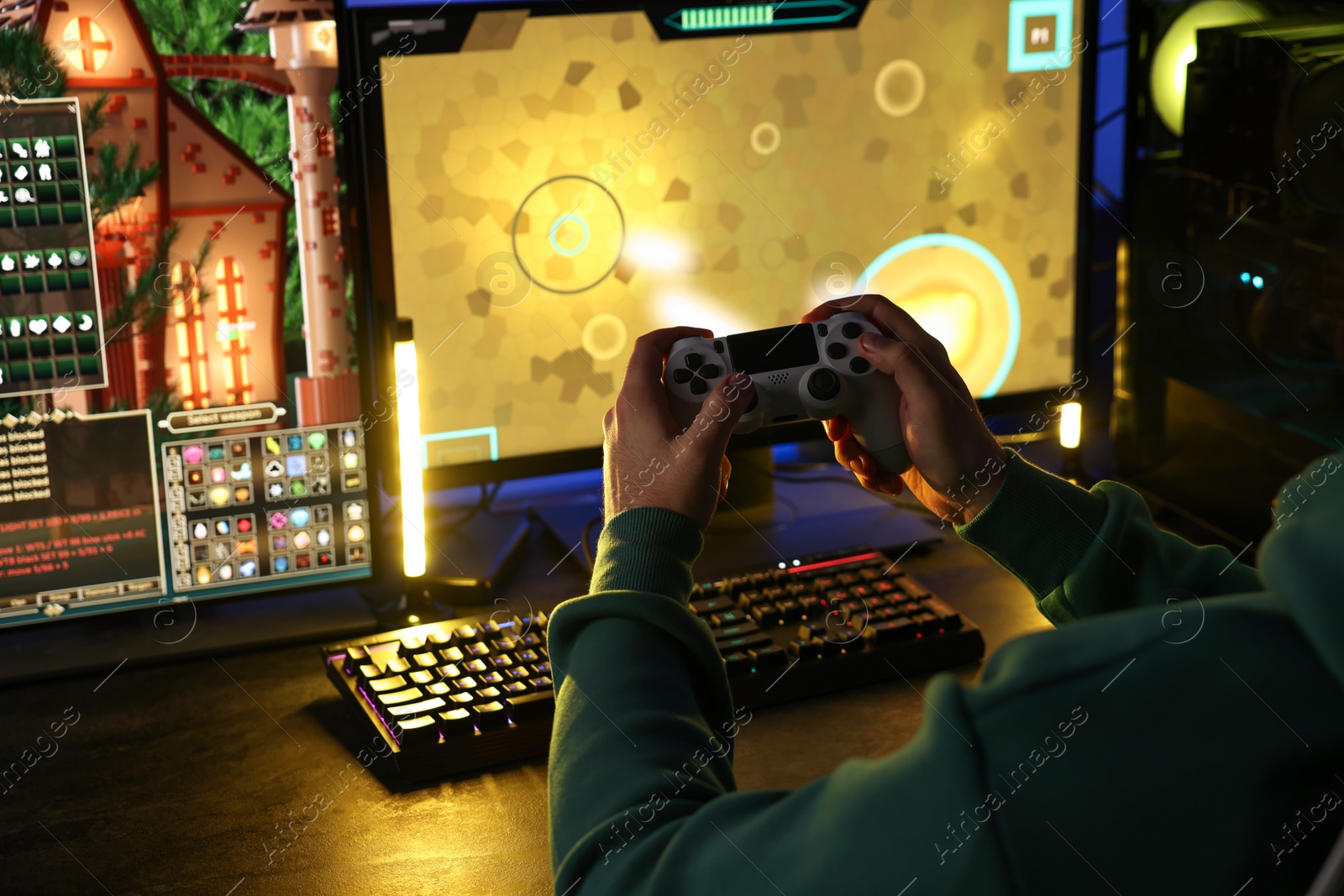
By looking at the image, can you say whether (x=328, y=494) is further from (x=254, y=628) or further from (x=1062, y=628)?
(x=1062, y=628)

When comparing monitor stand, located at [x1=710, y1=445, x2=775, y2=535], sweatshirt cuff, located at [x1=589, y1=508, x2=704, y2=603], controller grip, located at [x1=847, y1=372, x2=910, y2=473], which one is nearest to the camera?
sweatshirt cuff, located at [x1=589, y1=508, x2=704, y2=603]

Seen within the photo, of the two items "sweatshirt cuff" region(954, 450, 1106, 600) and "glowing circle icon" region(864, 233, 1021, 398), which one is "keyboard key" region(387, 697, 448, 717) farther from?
"glowing circle icon" region(864, 233, 1021, 398)

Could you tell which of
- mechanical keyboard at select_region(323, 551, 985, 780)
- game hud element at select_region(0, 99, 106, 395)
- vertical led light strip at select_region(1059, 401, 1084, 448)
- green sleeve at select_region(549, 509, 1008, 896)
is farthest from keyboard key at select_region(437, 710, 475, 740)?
vertical led light strip at select_region(1059, 401, 1084, 448)

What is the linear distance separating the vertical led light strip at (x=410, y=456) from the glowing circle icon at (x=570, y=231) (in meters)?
0.15

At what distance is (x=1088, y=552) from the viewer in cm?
67

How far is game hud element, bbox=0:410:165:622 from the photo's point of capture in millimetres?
926

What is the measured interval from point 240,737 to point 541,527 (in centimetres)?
39

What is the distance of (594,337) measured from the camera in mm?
1078

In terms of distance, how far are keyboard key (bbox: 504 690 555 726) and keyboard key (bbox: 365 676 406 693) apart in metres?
0.08

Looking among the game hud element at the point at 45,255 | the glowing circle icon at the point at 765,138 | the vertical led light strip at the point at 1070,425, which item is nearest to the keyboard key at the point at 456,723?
the game hud element at the point at 45,255

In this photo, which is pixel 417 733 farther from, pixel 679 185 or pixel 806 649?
pixel 679 185

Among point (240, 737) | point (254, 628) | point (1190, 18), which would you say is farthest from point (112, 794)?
point (1190, 18)

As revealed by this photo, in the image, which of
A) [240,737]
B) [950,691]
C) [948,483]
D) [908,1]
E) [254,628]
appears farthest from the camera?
[908,1]

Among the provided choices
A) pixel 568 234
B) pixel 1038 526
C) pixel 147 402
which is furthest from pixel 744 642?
pixel 147 402
